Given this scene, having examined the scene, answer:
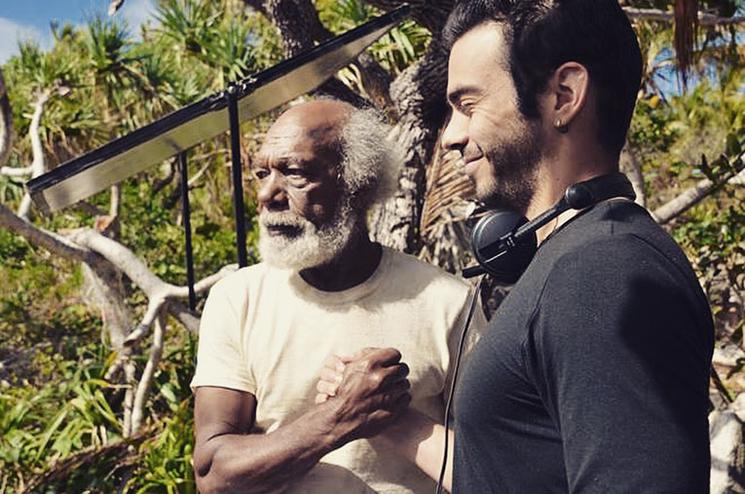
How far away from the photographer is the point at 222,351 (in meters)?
2.10

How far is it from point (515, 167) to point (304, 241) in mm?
914

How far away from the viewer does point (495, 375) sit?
4.02ft

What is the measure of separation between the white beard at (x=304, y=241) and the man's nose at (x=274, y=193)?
0.07 feet

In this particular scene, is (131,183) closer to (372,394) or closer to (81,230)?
(81,230)

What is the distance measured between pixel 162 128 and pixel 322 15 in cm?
1315

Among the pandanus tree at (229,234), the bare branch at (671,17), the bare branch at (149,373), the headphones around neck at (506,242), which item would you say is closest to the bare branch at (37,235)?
the pandanus tree at (229,234)

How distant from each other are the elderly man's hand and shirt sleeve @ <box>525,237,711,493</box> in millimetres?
815

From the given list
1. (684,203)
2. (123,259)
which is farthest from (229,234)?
(684,203)

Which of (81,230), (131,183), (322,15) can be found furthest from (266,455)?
(322,15)

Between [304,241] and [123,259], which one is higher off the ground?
[123,259]

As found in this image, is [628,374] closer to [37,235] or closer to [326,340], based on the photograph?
[326,340]

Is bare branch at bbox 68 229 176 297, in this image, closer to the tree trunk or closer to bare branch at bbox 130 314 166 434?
bare branch at bbox 130 314 166 434

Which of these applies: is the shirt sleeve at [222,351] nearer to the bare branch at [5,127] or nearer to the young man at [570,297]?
the young man at [570,297]

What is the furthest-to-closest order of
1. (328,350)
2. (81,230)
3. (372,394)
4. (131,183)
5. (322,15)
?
(322,15) → (131,183) → (81,230) → (328,350) → (372,394)
